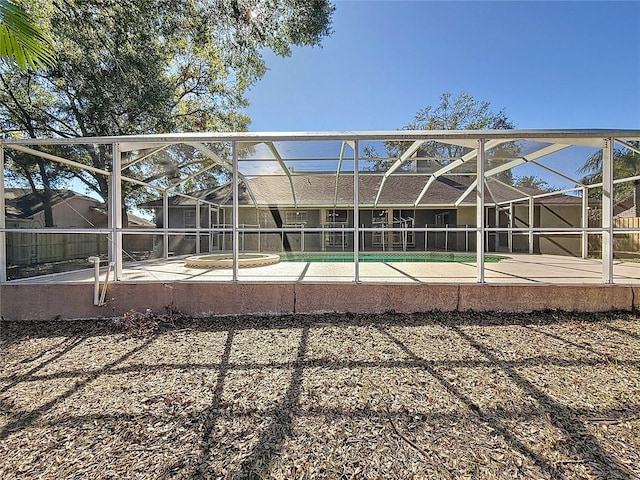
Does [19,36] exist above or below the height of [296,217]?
above

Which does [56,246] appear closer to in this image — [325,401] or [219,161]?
[219,161]

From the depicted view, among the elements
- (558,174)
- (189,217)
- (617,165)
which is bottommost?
(189,217)

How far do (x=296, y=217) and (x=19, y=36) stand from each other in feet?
33.3

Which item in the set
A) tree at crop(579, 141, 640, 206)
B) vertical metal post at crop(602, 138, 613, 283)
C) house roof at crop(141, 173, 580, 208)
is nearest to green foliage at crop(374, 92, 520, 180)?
house roof at crop(141, 173, 580, 208)

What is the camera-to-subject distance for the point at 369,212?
1384 cm

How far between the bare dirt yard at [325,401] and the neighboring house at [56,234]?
3.53 meters

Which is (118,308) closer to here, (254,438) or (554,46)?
(254,438)

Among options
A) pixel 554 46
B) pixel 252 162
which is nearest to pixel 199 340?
pixel 252 162

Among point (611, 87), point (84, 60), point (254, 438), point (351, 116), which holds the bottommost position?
point (254, 438)

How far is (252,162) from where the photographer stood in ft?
23.9

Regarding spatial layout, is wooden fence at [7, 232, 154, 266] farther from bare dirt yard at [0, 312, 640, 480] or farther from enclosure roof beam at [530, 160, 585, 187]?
enclosure roof beam at [530, 160, 585, 187]

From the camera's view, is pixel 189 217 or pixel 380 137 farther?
pixel 189 217

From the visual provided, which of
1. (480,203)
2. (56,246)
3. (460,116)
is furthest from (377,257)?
(460,116)

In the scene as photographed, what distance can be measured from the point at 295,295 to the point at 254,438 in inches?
106
